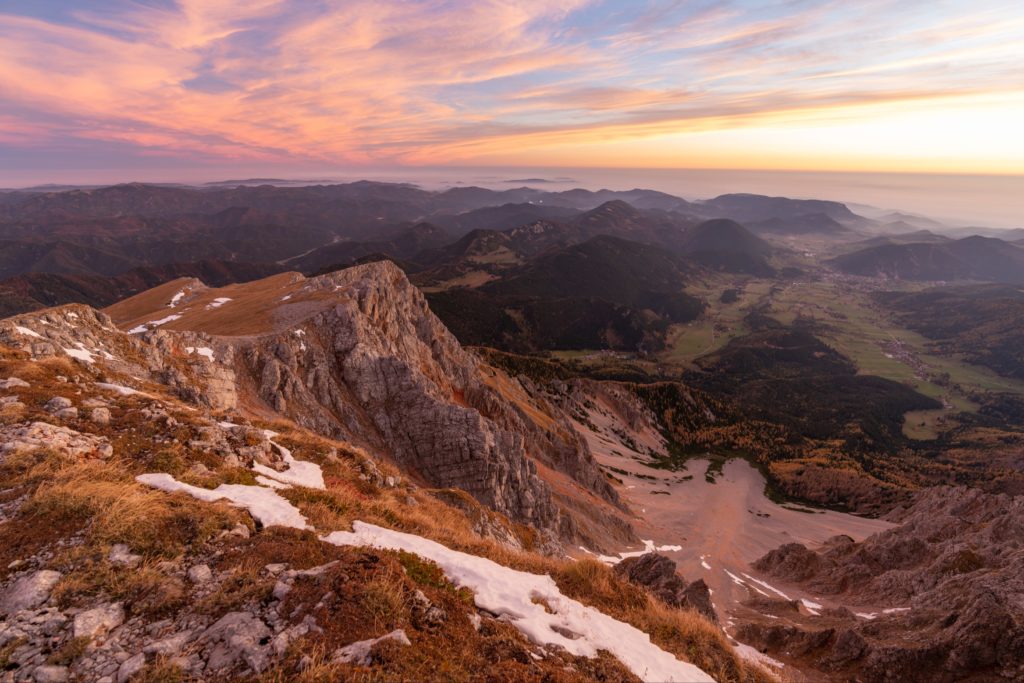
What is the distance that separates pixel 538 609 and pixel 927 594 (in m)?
46.6

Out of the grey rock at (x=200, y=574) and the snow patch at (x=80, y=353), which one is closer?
the grey rock at (x=200, y=574)

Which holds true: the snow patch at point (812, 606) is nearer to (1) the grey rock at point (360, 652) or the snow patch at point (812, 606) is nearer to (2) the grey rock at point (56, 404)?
(1) the grey rock at point (360, 652)

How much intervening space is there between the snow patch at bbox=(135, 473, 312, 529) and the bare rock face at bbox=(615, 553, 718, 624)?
23.8m

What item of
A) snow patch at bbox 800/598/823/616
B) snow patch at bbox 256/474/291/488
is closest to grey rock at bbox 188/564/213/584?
snow patch at bbox 256/474/291/488

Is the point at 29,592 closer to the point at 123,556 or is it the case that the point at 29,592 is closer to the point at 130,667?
the point at 123,556

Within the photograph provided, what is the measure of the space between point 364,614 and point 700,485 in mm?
124244

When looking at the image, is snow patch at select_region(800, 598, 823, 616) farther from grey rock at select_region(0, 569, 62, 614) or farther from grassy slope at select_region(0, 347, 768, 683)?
grey rock at select_region(0, 569, 62, 614)

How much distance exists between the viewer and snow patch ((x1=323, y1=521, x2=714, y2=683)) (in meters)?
11.5

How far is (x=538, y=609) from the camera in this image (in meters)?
12.4

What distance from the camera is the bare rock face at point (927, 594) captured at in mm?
22156

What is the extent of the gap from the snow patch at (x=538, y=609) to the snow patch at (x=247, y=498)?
155 centimetres

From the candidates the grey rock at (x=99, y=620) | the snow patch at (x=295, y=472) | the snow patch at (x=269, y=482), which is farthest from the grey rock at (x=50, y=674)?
the snow patch at (x=295, y=472)

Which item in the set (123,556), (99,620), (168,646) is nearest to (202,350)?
(123,556)

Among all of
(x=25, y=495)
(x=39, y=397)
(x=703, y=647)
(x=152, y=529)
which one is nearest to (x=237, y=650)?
(x=152, y=529)
